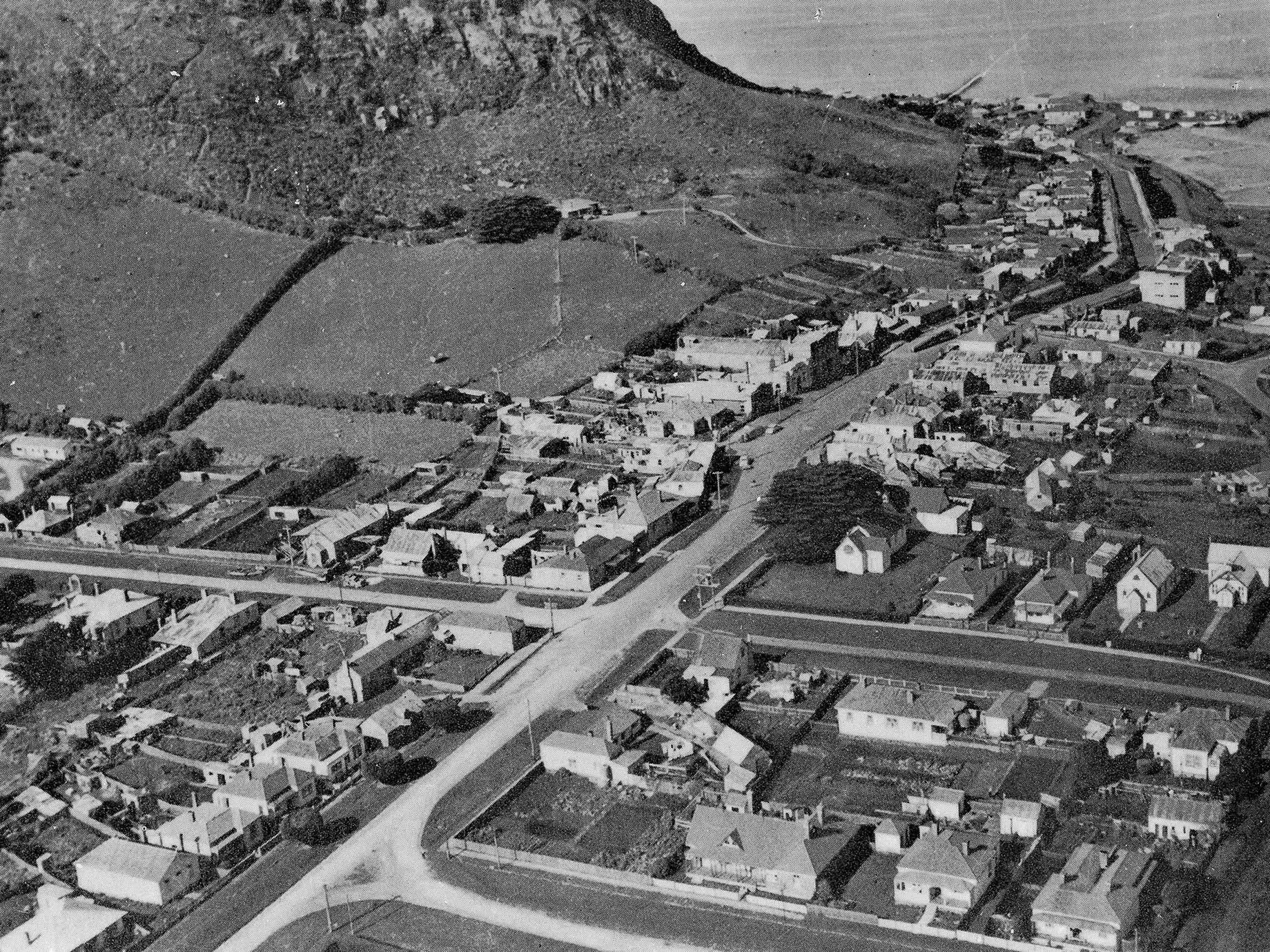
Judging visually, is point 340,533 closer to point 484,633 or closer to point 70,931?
point 484,633

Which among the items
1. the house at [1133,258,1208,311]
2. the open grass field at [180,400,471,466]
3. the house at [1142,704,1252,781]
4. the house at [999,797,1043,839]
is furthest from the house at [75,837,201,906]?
the house at [1133,258,1208,311]

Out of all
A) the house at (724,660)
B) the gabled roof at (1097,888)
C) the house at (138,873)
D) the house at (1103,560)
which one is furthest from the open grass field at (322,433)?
the gabled roof at (1097,888)

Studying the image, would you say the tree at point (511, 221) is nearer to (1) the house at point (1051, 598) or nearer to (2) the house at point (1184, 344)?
(2) the house at point (1184, 344)

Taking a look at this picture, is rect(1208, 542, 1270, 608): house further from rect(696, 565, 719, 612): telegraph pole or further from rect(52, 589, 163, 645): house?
rect(52, 589, 163, 645): house

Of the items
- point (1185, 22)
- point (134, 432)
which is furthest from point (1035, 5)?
point (134, 432)

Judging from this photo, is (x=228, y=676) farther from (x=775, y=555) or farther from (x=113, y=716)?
(x=775, y=555)
